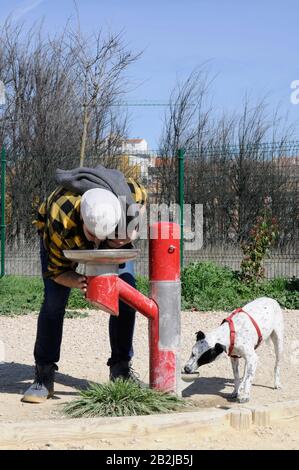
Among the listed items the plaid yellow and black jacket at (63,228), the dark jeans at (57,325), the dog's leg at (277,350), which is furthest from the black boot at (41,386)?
the dog's leg at (277,350)

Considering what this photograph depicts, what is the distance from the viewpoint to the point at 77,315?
366 inches

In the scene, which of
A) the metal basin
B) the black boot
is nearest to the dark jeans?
the black boot

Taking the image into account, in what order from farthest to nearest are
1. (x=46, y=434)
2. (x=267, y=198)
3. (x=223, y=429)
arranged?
(x=267, y=198)
(x=223, y=429)
(x=46, y=434)

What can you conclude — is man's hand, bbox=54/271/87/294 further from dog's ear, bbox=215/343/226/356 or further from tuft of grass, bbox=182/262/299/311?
tuft of grass, bbox=182/262/299/311

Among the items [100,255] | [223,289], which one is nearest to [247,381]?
[100,255]

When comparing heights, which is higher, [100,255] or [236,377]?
[100,255]

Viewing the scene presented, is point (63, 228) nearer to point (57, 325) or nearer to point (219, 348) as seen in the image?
point (57, 325)

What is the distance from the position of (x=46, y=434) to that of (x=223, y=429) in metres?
0.96

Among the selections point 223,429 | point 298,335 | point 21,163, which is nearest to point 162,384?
point 223,429

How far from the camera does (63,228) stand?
481 centimetres

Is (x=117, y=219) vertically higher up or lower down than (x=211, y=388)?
higher up

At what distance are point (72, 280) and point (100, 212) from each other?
2.23 ft
